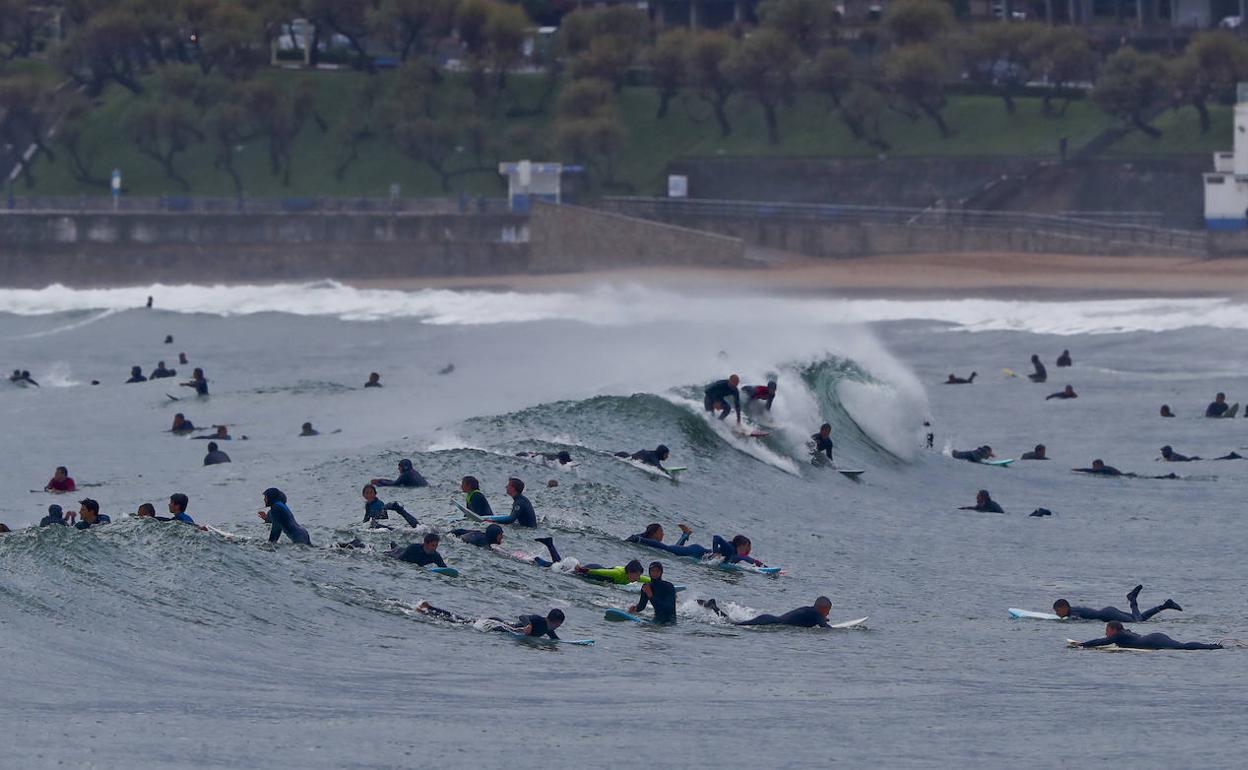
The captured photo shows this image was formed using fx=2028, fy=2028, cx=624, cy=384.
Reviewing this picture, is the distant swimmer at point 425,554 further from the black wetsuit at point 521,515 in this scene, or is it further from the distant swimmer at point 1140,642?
the distant swimmer at point 1140,642

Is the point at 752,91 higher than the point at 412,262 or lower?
higher

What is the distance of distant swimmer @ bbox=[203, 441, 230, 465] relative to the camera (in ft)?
94.2

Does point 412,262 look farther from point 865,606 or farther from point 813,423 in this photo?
point 865,606

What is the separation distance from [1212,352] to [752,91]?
117 feet

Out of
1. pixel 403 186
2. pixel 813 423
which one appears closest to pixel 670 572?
pixel 813 423

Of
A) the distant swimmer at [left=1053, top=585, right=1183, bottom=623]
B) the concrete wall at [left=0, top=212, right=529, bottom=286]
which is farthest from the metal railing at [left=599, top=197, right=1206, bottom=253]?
the distant swimmer at [left=1053, top=585, right=1183, bottom=623]

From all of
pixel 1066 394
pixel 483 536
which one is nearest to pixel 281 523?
pixel 483 536

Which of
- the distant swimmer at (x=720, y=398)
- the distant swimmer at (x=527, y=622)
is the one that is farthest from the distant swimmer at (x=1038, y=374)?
the distant swimmer at (x=527, y=622)

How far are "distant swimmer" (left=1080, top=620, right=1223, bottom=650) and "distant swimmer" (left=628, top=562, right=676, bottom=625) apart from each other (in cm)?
351

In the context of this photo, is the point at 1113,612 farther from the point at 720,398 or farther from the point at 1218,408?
the point at 1218,408

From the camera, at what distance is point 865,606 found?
19.2 m

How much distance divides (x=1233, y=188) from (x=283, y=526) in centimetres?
5075

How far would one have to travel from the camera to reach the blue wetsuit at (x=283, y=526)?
60.5 feet

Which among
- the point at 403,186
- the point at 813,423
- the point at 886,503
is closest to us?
the point at 886,503
